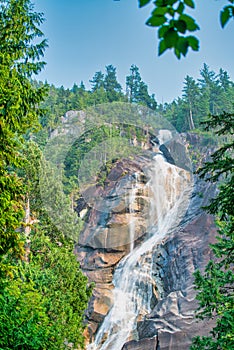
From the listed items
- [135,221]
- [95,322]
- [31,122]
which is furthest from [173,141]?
[31,122]

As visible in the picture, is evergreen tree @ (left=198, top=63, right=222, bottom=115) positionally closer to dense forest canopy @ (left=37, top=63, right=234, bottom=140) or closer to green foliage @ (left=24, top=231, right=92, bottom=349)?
dense forest canopy @ (left=37, top=63, right=234, bottom=140)

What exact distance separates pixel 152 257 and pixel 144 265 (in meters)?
0.77

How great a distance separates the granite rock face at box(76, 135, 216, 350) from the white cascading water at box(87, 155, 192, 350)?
465 mm

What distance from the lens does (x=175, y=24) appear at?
1.38m

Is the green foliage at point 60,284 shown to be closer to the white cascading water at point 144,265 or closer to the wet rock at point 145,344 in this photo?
the wet rock at point 145,344

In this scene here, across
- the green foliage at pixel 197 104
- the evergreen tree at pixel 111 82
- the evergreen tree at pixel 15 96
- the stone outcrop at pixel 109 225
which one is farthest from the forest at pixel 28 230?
the evergreen tree at pixel 111 82

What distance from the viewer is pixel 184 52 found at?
4.54ft

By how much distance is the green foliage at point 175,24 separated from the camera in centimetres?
137

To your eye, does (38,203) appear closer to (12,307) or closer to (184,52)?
(12,307)

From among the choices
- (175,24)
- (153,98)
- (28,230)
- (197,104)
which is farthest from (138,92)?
(175,24)

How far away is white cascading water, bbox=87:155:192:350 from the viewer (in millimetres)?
20172

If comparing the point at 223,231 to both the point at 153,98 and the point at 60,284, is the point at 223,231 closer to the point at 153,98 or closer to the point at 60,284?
the point at 60,284

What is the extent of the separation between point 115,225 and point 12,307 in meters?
23.3

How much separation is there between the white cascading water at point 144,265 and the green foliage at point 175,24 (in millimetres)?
19546
